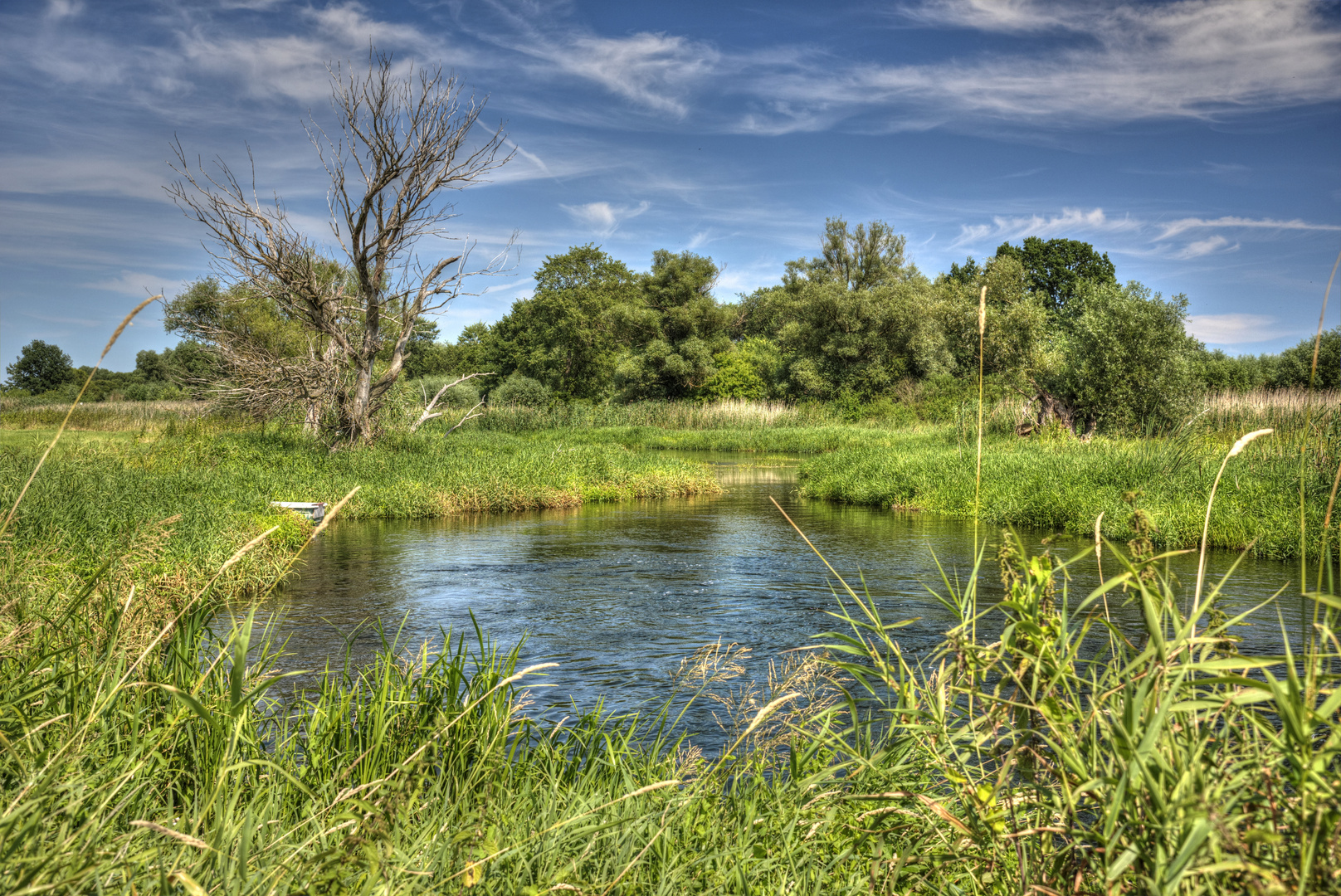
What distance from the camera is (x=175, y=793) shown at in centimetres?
316

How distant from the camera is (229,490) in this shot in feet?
41.6

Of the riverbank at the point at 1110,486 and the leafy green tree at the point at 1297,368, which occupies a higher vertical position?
the leafy green tree at the point at 1297,368

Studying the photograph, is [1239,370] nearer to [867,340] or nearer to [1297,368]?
[1297,368]

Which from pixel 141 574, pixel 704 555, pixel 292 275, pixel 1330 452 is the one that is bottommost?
pixel 704 555

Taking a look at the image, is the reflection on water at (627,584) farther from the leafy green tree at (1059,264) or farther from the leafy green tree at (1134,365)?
the leafy green tree at (1059,264)

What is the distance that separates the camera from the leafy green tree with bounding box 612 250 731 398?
1987 inches

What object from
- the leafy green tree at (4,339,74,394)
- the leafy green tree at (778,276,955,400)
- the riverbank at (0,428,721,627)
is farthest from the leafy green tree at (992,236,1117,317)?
the leafy green tree at (4,339,74,394)

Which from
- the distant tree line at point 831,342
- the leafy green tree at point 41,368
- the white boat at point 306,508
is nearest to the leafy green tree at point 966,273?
the distant tree line at point 831,342

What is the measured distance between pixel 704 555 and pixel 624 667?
18.9 feet

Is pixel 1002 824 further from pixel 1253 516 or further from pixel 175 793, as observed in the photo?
pixel 1253 516

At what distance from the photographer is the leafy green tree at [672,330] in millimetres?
50469

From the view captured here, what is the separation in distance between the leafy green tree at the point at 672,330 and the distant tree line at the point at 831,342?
119 millimetres

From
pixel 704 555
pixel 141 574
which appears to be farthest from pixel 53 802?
pixel 704 555

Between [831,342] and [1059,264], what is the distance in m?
25.4
